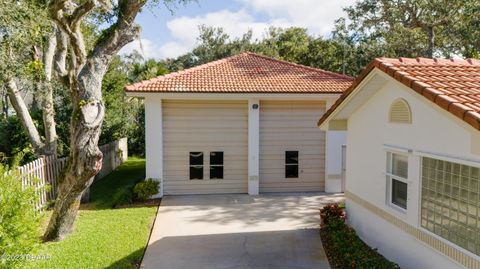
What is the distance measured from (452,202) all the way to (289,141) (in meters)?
9.41

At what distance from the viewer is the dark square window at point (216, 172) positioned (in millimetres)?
14797

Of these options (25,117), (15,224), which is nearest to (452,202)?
(15,224)

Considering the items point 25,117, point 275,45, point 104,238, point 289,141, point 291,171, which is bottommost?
point 104,238

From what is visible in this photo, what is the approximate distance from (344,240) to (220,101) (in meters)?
7.72

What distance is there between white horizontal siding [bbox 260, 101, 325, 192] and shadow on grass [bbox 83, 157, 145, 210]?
Answer: 5139 millimetres

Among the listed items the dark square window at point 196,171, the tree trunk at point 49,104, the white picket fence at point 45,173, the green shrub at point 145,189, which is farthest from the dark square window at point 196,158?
the tree trunk at point 49,104

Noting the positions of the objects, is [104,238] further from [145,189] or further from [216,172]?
[216,172]

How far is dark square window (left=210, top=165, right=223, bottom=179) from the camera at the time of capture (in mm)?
14797

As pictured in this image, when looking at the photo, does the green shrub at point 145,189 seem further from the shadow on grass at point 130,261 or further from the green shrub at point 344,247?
the green shrub at point 344,247

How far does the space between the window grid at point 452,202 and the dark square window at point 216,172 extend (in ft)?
30.1

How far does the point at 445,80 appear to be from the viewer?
6.00 m

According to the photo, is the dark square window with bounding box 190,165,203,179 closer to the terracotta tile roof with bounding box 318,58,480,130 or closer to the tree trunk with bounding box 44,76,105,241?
the tree trunk with bounding box 44,76,105,241

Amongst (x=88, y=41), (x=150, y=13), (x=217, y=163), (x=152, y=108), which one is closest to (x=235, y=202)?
(x=217, y=163)

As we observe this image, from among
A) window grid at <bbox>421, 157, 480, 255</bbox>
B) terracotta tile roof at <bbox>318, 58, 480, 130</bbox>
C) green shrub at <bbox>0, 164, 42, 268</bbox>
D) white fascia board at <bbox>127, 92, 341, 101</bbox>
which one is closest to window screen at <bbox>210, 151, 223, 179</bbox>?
white fascia board at <bbox>127, 92, 341, 101</bbox>
